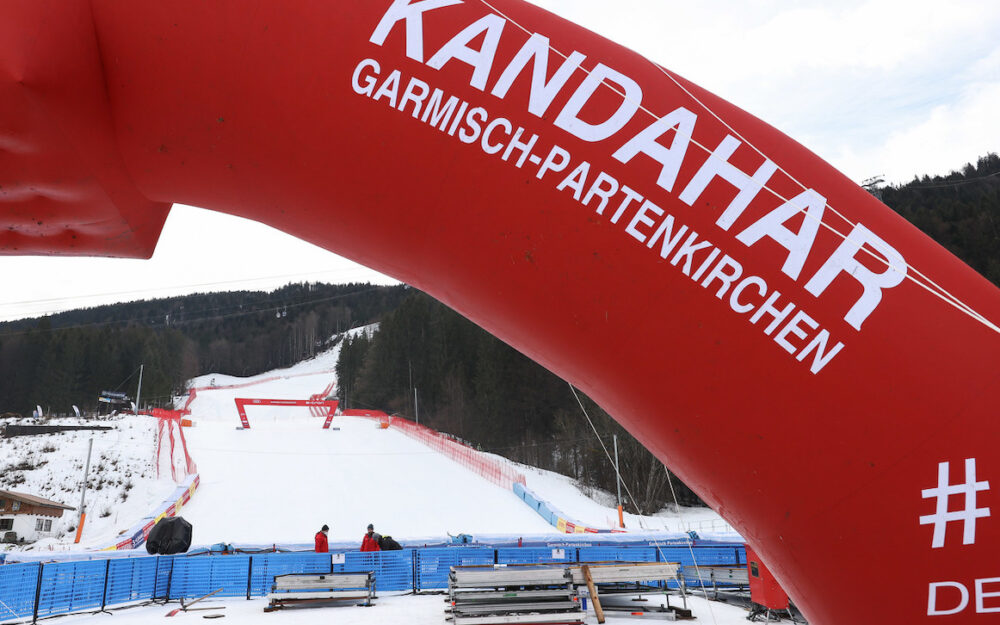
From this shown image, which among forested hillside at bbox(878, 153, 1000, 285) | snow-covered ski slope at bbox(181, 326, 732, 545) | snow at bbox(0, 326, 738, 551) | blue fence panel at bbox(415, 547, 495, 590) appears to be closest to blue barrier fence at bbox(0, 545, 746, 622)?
blue fence panel at bbox(415, 547, 495, 590)

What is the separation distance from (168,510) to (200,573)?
7.68 m

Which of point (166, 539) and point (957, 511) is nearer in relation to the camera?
point (957, 511)

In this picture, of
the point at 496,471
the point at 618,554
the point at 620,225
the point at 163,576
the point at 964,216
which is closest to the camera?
the point at 620,225

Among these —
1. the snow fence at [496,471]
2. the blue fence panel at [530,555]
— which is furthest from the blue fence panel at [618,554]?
the snow fence at [496,471]

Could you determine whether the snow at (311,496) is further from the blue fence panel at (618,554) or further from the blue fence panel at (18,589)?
the blue fence panel at (618,554)

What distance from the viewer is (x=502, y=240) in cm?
272

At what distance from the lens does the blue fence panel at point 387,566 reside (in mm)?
12977

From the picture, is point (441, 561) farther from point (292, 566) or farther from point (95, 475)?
point (95, 475)

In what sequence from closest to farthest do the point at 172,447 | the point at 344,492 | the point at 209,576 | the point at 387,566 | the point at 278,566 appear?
the point at 209,576, the point at 278,566, the point at 387,566, the point at 344,492, the point at 172,447

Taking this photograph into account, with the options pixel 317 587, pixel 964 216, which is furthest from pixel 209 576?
pixel 964 216

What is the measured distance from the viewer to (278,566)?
12891 millimetres

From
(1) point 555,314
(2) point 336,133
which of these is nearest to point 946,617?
(1) point 555,314

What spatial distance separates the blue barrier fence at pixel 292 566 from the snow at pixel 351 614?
557mm

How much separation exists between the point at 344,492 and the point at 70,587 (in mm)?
13009
